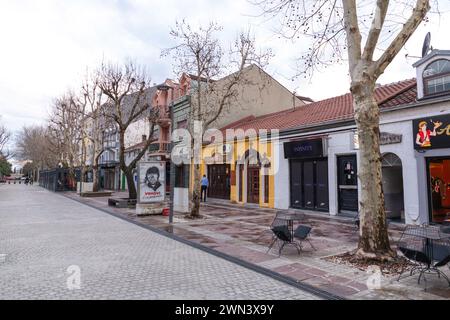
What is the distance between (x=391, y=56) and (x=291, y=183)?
407 inches

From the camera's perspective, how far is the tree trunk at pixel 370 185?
253 inches

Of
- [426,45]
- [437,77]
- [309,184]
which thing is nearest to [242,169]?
[309,184]

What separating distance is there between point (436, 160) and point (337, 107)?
663cm

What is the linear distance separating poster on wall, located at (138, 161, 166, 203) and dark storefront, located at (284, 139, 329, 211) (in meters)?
6.41

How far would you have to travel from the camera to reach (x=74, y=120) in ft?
111

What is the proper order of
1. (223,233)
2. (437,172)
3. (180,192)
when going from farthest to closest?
(180,192) < (437,172) < (223,233)

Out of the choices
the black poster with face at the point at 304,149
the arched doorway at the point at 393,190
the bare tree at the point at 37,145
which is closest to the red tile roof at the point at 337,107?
the black poster with face at the point at 304,149

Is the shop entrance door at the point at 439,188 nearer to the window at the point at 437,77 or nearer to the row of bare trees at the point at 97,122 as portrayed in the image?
the window at the point at 437,77

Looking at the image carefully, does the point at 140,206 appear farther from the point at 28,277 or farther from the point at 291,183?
the point at 28,277

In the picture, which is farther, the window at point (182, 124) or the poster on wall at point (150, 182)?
the window at point (182, 124)

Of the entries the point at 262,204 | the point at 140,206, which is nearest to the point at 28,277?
the point at 140,206

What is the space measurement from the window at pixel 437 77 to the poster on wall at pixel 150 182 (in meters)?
11.5

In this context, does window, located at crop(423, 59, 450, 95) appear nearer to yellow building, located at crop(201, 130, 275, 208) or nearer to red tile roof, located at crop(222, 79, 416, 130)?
red tile roof, located at crop(222, 79, 416, 130)

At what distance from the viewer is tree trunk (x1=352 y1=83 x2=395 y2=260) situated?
21.1 feet
